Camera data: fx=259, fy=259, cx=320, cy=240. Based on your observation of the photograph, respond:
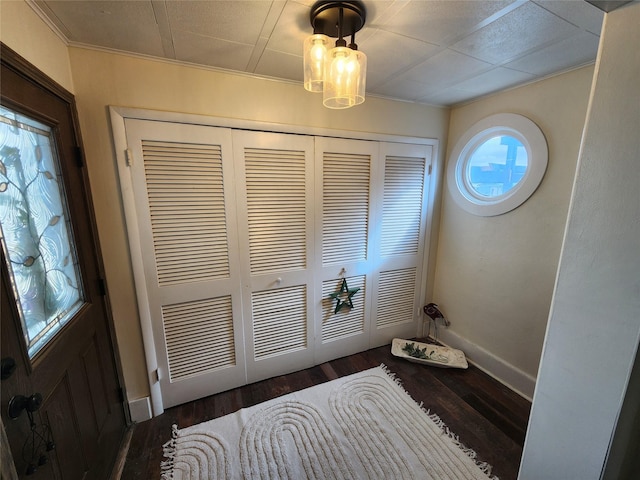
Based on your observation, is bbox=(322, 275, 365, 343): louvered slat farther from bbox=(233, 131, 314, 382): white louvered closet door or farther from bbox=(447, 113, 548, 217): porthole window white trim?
bbox=(447, 113, 548, 217): porthole window white trim

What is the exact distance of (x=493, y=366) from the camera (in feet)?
6.94

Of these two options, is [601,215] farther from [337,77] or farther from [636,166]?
[337,77]

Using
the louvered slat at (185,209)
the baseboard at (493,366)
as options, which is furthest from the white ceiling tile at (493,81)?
the baseboard at (493,366)

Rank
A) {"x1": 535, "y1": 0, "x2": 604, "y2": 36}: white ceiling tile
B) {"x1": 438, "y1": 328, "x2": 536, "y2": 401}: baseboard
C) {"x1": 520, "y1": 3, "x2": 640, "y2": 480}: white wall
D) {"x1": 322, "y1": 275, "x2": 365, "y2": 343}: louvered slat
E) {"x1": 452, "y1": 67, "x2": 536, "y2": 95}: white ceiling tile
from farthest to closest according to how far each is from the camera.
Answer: {"x1": 322, "y1": 275, "x2": 365, "y2": 343}: louvered slat
{"x1": 438, "y1": 328, "x2": 536, "y2": 401}: baseboard
{"x1": 452, "y1": 67, "x2": 536, "y2": 95}: white ceiling tile
{"x1": 535, "y1": 0, "x2": 604, "y2": 36}: white ceiling tile
{"x1": 520, "y1": 3, "x2": 640, "y2": 480}: white wall

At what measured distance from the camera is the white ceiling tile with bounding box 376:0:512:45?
1.03 meters

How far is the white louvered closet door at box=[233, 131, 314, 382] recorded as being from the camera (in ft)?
5.80

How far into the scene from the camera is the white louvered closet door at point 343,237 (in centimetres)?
200

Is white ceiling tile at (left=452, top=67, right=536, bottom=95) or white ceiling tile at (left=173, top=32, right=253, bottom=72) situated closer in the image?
white ceiling tile at (left=173, top=32, right=253, bottom=72)

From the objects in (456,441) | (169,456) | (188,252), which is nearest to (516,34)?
(188,252)

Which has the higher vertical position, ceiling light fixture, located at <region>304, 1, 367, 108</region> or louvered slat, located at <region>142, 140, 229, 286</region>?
ceiling light fixture, located at <region>304, 1, 367, 108</region>

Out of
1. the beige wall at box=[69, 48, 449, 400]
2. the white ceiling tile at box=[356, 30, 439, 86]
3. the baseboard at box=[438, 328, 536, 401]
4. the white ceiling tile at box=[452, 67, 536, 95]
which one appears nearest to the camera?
the white ceiling tile at box=[356, 30, 439, 86]

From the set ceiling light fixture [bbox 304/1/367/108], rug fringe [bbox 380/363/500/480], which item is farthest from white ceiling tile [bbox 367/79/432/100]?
rug fringe [bbox 380/363/500/480]

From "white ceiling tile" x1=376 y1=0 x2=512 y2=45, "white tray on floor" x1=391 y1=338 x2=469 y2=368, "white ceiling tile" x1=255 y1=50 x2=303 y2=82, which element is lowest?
"white tray on floor" x1=391 y1=338 x2=469 y2=368

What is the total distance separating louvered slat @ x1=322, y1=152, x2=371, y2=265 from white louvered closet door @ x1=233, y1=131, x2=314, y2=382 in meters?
0.15
